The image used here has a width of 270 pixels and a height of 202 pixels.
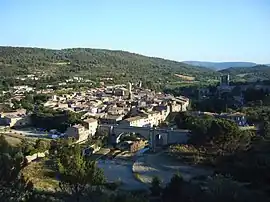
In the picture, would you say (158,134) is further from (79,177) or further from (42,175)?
(79,177)

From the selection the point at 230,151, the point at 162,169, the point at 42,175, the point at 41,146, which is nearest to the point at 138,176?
the point at 162,169

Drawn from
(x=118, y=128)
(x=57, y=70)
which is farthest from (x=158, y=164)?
(x=57, y=70)

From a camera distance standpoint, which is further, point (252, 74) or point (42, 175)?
point (252, 74)

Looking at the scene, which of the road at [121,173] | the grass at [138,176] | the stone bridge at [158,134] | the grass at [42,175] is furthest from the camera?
the stone bridge at [158,134]

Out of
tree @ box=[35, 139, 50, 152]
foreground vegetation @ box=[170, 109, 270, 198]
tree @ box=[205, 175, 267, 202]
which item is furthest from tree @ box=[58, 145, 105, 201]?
tree @ box=[35, 139, 50, 152]

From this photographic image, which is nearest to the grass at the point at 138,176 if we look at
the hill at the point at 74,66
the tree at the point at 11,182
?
the tree at the point at 11,182

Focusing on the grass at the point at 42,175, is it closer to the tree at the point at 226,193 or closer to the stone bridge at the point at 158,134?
the tree at the point at 226,193

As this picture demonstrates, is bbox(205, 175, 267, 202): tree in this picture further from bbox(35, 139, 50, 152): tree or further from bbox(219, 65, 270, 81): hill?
bbox(219, 65, 270, 81): hill

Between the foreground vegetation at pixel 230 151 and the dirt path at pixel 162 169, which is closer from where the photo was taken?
the foreground vegetation at pixel 230 151
